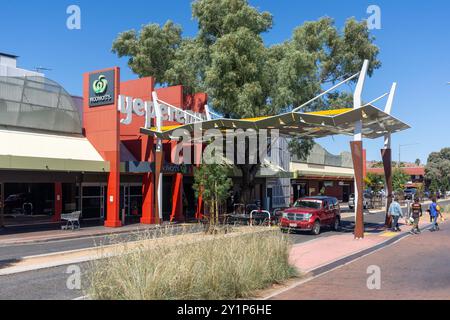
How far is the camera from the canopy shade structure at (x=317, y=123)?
65.2 ft

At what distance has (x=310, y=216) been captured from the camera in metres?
21.3

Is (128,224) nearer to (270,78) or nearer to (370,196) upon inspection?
(270,78)

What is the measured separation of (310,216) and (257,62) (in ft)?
39.2

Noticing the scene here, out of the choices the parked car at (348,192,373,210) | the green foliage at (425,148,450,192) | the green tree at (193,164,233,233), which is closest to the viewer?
the green tree at (193,164,233,233)

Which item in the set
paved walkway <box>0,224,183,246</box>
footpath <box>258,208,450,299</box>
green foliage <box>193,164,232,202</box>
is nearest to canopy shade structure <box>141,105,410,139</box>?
green foliage <box>193,164,232,202</box>

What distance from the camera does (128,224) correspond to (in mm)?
26906

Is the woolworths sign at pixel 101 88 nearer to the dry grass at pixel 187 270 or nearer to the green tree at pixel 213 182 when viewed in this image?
the green tree at pixel 213 182

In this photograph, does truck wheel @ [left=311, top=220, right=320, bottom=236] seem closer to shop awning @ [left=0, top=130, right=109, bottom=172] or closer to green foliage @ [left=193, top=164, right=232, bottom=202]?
green foliage @ [left=193, top=164, right=232, bottom=202]

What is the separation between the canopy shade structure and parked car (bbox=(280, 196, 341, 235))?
3831 millimetres

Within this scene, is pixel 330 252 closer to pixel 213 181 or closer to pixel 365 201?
pixel 213 181

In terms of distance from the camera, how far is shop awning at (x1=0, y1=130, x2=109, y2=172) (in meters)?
21.4

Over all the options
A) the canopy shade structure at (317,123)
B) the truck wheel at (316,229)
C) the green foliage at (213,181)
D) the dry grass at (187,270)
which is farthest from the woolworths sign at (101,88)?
the dry grass at (187,270)
